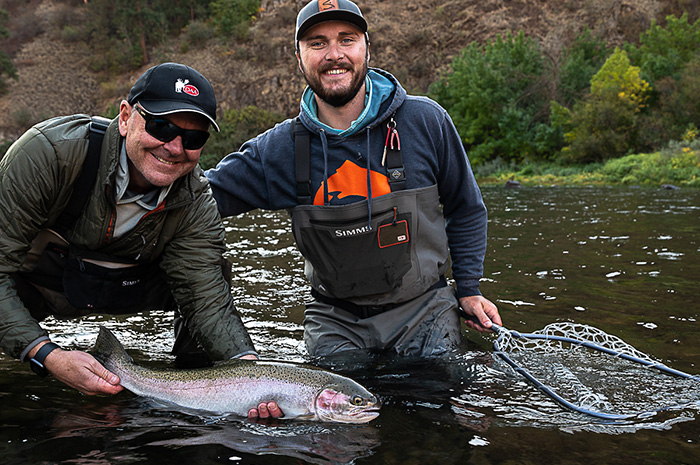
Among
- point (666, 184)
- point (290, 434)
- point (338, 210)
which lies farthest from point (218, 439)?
point (666, 184)

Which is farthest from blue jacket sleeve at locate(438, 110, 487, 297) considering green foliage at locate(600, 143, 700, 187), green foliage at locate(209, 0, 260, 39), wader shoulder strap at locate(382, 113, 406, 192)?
green foliage at locate(209, 0, 260, 39)

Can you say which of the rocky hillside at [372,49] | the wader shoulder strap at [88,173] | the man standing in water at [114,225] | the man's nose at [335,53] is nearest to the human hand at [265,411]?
the man standing in water at [114,225]

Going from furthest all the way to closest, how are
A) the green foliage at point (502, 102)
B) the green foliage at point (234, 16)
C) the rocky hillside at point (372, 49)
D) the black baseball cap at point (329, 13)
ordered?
the green foliage at point (234, 16) < the rocky hillside at point (372, 49) < the green foliage at point (502, 102) < the black baseball cap at point (329, 13)

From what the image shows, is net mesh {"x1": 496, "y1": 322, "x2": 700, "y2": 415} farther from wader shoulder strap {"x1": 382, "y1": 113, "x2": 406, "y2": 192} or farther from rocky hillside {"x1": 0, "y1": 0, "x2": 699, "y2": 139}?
rocky hillside {"x1": 0, "y1": 0, "x2": 699, "y2": 139}

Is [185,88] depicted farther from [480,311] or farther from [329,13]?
[480,311]

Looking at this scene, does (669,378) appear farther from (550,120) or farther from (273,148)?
(550,120)

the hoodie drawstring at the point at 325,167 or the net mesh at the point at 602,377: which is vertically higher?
the hoodie drawstring at the point at 325,167

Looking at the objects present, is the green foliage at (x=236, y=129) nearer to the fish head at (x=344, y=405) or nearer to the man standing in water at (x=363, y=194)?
the man standing in water at (x=363, y=194)

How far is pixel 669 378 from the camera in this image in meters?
3.92

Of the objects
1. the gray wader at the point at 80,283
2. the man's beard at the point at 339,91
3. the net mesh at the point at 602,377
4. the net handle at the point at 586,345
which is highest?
the man's beard at the point at 339,91

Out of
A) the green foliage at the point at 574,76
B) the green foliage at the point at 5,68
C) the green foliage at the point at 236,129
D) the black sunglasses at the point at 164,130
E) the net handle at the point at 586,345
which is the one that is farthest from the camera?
the green foliage at the point at 5,68

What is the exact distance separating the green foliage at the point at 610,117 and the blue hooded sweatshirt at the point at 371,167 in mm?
29083

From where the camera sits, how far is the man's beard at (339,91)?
4254mm

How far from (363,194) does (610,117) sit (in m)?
31.0
